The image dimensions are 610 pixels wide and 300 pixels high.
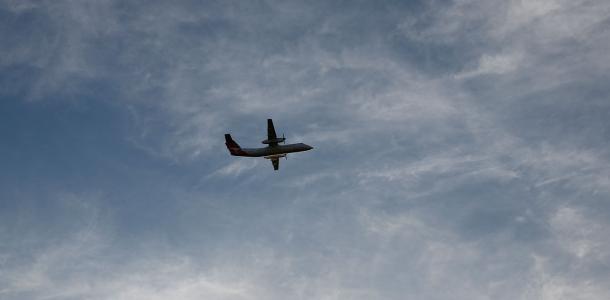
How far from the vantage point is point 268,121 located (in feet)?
501

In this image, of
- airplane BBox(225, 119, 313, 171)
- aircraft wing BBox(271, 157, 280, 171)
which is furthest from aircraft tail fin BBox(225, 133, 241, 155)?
aircraft wing BBox(271, 157, 280, 171)

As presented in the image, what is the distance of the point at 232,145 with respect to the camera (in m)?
166

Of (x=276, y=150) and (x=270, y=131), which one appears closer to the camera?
(x=270, y=131)

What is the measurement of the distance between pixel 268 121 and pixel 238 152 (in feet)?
50.3

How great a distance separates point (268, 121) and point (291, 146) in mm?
9828

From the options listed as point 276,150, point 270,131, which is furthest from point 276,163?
point 270,131

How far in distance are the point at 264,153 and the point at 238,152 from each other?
9.23 m

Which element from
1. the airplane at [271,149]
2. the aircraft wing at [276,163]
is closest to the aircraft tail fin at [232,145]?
the airplane at [271,149]

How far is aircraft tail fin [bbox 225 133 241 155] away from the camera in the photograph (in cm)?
16345

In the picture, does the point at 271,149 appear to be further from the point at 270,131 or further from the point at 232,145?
the point at 232,145

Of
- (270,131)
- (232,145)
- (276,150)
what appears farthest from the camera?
(232,145)

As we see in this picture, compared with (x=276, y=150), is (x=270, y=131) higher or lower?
higher

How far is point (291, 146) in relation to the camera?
516 ft

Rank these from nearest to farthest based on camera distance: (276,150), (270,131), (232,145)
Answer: (270,131), (276,150), (232,145)
